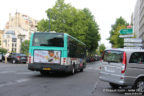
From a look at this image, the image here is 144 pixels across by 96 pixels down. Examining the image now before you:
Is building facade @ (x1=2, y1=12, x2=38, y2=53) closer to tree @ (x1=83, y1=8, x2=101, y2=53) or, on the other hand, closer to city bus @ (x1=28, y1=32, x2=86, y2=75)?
tree @ (x1=83, y1=8, x2=101, y2=53)

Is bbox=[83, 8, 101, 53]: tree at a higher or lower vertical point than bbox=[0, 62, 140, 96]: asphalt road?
higher

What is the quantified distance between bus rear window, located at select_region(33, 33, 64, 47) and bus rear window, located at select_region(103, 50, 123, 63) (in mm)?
5104

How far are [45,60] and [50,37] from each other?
4.77ft

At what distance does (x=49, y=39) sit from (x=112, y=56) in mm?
6159

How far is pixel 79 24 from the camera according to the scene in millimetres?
48688

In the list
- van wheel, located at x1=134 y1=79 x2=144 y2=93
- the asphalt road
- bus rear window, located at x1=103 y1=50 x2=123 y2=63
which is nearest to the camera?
the asphalt road

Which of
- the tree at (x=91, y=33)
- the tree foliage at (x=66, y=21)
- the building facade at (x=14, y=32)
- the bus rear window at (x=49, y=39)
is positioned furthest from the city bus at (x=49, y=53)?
the building facade at (x=14, y=32)

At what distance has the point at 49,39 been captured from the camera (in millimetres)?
14141

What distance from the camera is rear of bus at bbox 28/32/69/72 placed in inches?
544

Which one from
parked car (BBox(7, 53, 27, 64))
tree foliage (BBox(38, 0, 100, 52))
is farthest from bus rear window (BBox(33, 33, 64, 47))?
tree foliage (BBox(38, 0, 100, 52))

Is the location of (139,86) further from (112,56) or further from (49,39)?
(49,39)

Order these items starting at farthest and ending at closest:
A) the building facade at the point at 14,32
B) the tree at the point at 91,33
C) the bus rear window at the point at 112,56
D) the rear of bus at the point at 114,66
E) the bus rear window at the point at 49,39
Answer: the building facade at the point at 14,32, the tree at the point at 91,33, the bus rear window at the point at 49,39, the bus rear window at the point at 112,56, the rear of bus at the point at 114,66

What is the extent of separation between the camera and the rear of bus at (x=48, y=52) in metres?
13.8

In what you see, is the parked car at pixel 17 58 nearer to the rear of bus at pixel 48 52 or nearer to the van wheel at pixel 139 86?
the rear of bus at pixel 48 52
